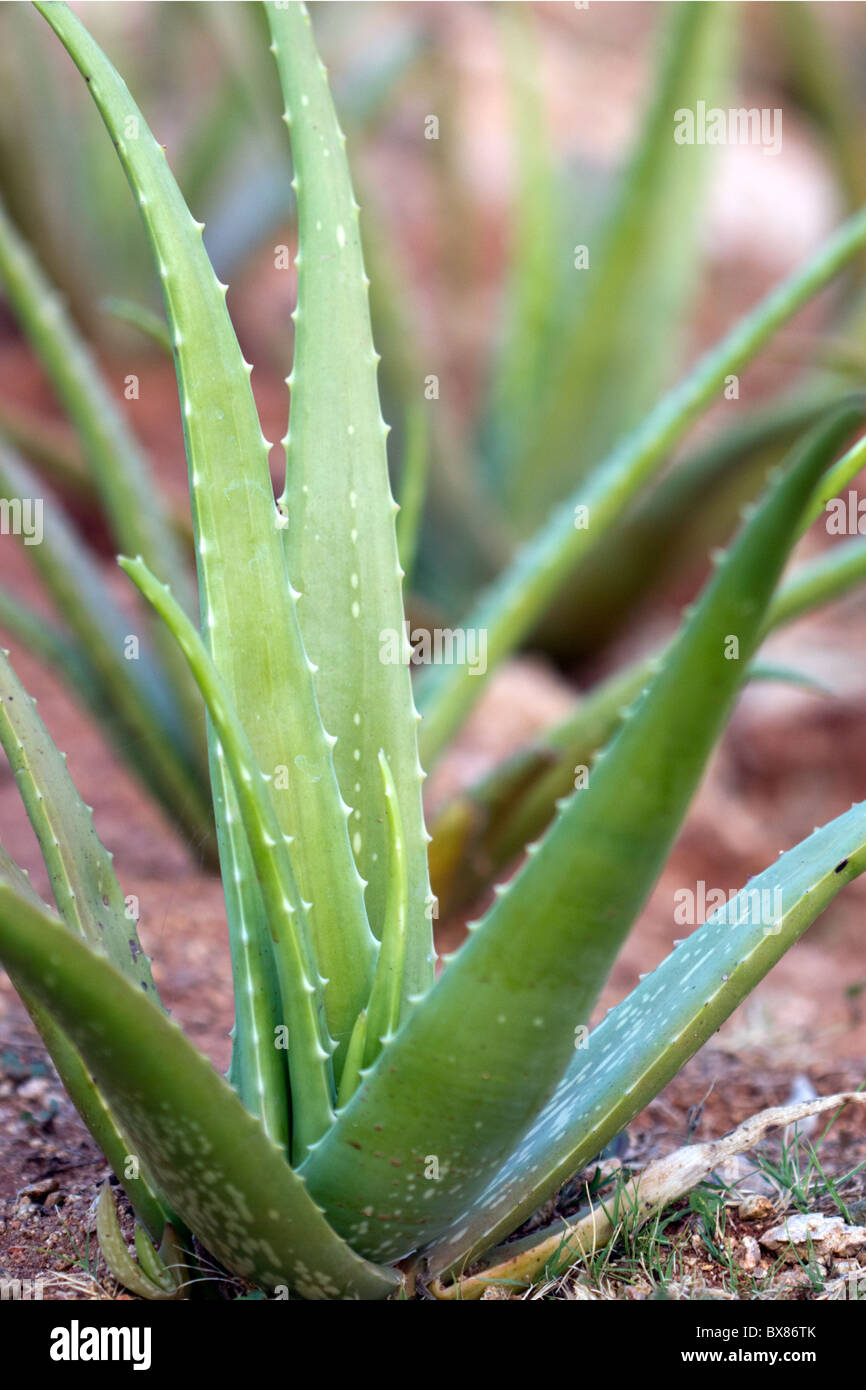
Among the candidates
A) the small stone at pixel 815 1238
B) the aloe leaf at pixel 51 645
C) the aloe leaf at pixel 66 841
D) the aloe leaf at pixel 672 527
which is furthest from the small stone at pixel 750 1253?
the aloe leaf at pixel 672 527

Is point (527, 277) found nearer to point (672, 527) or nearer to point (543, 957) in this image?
point (672, 527)

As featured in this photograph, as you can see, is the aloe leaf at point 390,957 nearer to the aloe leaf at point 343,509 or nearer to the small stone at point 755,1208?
the aloe leaf at point 343,509

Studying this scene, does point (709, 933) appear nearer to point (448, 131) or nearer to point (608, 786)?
point (608, 786)

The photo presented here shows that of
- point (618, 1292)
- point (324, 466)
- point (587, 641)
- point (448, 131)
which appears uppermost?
point (448, 131)

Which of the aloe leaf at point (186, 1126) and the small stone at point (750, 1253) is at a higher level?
the aloe leaf at point (186, 1126)

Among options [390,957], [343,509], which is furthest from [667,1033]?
[343,509]

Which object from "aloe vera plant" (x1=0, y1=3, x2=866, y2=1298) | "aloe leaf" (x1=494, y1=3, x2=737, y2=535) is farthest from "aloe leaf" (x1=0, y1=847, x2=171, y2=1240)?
"aloe leaf" (x1=494, y1=3, x2=737, y2=535)

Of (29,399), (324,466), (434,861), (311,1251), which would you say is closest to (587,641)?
(434,861)
